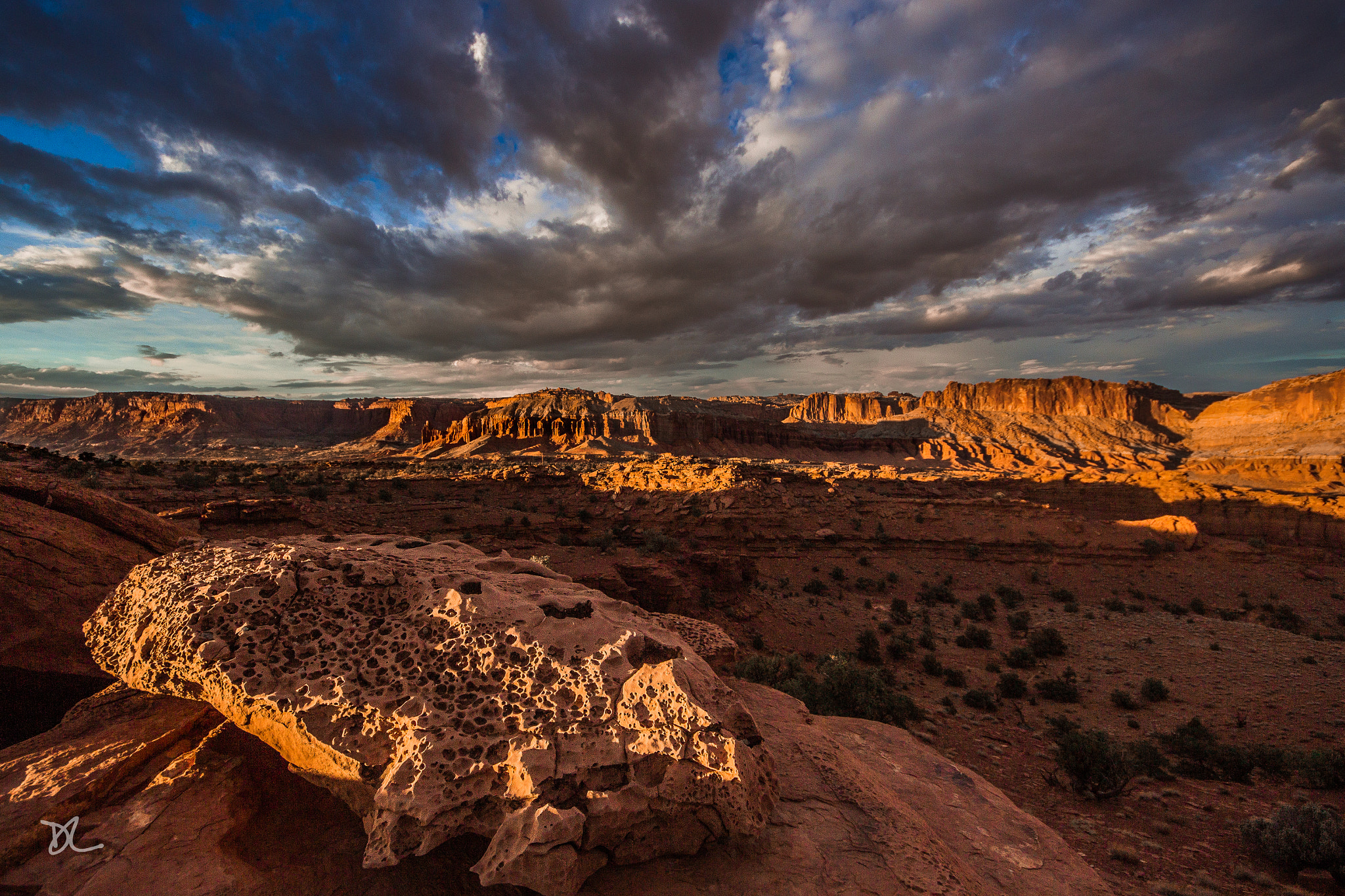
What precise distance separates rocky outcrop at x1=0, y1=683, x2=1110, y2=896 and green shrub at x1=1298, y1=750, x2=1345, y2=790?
7.54 metres

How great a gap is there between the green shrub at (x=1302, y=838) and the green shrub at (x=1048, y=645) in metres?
10.3

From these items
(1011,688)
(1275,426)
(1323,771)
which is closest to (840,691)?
(1011,688)

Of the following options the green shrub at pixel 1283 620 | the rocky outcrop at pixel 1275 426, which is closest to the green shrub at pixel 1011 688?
the green shrub at pixel 1283 620

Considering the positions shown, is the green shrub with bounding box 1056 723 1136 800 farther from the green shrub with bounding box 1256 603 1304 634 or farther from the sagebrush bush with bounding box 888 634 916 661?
the green shrub with bounding box 1256 603 1304 634

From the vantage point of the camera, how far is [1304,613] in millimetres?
20641

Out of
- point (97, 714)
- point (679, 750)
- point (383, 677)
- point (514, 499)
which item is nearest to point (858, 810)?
point (679, 750)

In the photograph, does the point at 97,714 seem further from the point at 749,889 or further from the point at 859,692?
the point at 859,692

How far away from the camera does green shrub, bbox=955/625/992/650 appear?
16.3 m

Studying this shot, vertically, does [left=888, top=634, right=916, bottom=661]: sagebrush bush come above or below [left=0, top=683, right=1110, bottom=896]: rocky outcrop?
below

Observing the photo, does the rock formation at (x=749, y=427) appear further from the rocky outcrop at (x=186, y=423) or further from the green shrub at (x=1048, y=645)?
the green shrub at (x=1048, y=645)

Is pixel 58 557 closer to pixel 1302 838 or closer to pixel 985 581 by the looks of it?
pixel 1302 838

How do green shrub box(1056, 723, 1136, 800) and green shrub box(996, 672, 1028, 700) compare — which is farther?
green shrub box(996, 672, 1028, 700)

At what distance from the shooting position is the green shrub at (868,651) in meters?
14.8

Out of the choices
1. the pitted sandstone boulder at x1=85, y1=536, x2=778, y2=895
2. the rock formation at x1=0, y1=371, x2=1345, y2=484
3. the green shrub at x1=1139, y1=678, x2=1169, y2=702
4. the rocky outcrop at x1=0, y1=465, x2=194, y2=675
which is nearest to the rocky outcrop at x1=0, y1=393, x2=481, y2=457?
the rock formation at x1=0, y1=371, x2=1345, y2=484
